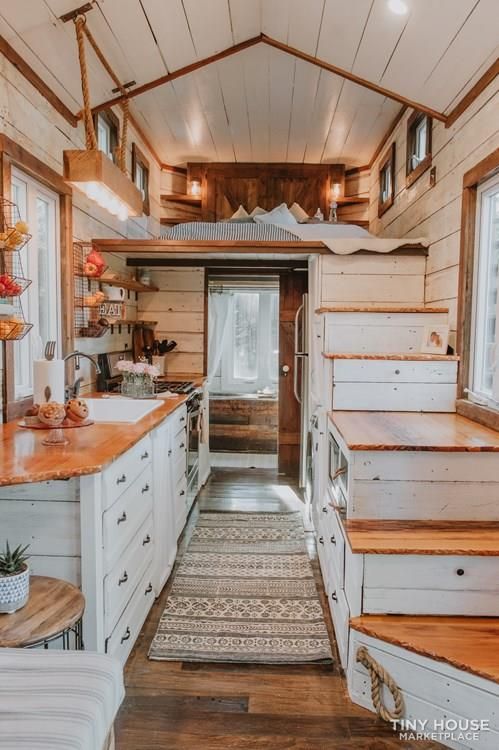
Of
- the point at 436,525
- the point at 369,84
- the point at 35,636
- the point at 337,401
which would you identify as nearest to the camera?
the point at 35,636

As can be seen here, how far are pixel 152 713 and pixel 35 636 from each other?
69cm

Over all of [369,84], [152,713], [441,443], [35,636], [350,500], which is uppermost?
[369,84]

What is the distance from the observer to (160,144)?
4734mm

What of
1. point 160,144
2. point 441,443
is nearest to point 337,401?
point 441,443

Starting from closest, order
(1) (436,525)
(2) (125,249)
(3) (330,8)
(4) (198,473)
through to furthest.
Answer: (1) (436,525)
(3) (330,8)
(2) (125,249)
(4) (198,473)

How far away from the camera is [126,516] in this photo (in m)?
1.97

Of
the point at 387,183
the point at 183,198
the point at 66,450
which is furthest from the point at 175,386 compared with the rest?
the point at 387,183

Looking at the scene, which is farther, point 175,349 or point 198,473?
point 175,349

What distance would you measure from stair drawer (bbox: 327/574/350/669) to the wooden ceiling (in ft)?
8.02

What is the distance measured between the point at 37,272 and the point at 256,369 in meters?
4.30

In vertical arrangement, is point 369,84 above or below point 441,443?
above

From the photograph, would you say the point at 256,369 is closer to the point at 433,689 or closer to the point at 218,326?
the point at 218,326

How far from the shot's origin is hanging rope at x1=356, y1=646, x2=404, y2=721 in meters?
1.66

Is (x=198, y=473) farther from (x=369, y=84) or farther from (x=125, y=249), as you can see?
(x=369, y=84)
